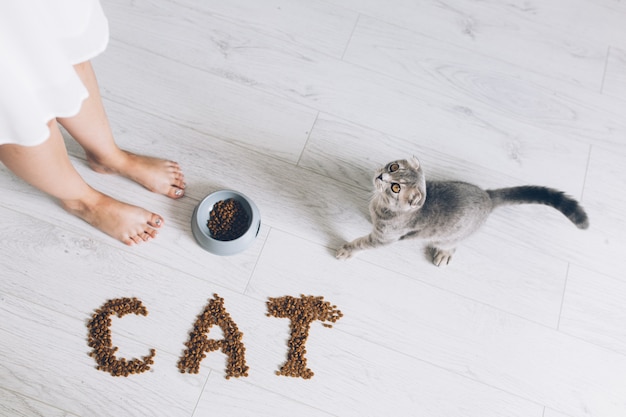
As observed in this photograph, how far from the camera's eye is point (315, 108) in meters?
1.60

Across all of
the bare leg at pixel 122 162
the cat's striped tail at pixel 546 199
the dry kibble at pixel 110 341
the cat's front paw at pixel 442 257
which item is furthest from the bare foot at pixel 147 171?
the cat's striped tail at pixel 546 199

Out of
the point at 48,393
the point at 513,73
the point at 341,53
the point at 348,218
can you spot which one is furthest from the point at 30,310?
the point at 513,73

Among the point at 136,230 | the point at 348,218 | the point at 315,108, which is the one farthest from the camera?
the point at 315,108

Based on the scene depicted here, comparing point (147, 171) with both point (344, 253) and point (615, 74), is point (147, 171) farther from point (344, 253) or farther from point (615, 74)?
point (615, 74)

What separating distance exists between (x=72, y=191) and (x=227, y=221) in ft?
1.35

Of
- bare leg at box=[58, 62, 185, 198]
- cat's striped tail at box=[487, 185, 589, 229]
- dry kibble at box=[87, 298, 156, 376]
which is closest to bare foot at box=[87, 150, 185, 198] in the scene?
bare leg at box=[58, 62, 185, 198]

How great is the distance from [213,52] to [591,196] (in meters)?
1.38

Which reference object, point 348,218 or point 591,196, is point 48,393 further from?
point 591,196

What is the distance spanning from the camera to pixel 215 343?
1335mm

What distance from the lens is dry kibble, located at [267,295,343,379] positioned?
1.33 metres

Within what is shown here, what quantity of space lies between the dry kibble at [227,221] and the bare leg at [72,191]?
171mm

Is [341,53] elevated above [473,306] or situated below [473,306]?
above

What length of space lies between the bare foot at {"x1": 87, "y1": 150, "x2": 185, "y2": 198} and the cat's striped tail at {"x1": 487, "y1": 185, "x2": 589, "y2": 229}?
3.04ft

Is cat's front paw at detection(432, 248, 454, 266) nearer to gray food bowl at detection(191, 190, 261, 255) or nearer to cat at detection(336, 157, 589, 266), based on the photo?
cat at detection(336, 157, 589, 266)
